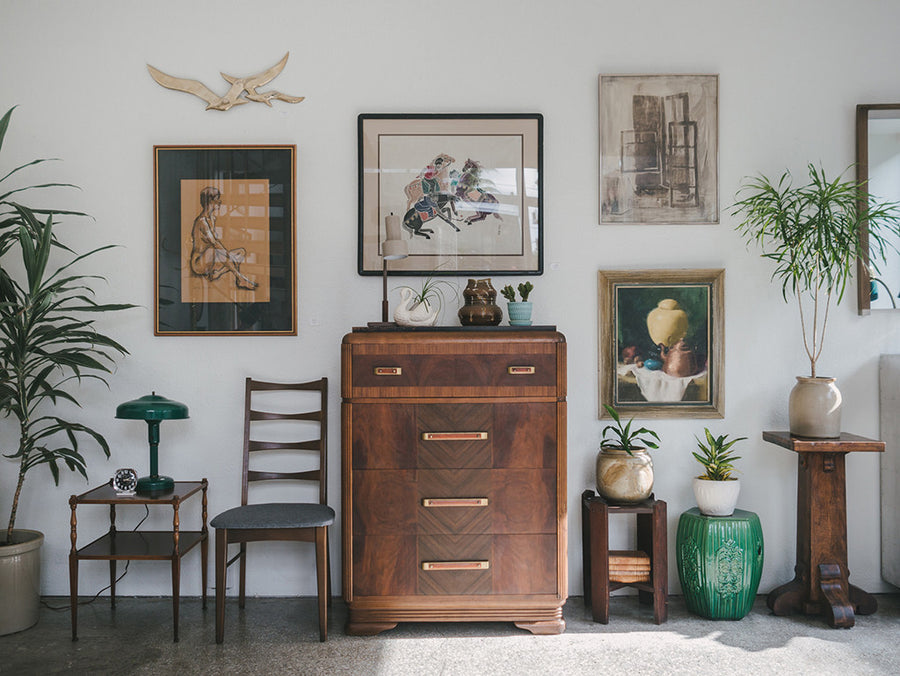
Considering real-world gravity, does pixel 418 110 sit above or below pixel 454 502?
above

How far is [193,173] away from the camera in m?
3.59

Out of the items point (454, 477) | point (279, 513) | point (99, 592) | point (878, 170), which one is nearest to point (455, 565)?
point (454, 477)

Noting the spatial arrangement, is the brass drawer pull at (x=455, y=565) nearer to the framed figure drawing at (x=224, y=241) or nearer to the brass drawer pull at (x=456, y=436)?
the brass drawer pull at (x=456, y=436)

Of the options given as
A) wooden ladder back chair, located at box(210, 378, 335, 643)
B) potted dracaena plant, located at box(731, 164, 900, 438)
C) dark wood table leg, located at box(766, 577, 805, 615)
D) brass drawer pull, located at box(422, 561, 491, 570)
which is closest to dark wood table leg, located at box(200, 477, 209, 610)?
wooden ladder back chair, located at box(210, 378, 335, 643)

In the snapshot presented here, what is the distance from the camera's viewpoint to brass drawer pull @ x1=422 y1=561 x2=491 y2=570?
307cm

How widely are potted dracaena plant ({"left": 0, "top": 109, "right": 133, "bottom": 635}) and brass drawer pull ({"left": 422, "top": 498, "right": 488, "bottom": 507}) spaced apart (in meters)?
1.59

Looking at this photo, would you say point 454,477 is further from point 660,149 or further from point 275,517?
point 660,149

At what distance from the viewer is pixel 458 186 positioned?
361 cm

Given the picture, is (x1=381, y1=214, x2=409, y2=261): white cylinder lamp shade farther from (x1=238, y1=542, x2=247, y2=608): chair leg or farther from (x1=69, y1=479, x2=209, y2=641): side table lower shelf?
(x1=238, y1=542, x2=247, y2=608): chair leg

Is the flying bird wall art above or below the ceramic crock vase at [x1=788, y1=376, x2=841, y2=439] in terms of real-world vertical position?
above

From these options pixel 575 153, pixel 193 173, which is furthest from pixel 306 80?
pixel 575 153

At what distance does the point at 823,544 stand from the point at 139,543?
321 cm

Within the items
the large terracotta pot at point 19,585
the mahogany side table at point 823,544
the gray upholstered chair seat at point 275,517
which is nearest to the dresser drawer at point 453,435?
the gray upholstered chair seat at point 275,517

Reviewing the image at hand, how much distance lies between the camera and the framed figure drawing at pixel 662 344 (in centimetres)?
359
